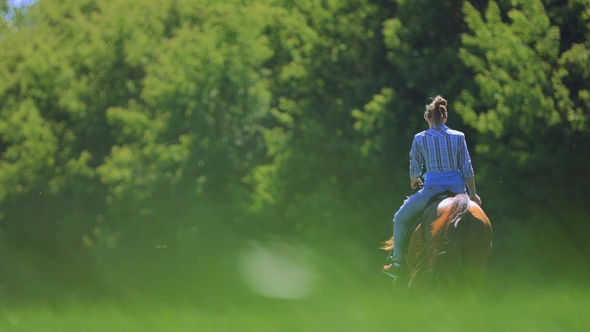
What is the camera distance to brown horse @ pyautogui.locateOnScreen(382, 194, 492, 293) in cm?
726

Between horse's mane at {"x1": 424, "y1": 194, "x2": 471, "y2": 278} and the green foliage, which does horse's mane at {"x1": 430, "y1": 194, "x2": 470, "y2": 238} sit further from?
the green foliage

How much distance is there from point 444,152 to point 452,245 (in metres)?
0.81

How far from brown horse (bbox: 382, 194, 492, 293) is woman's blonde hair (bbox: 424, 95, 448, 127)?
0.69m

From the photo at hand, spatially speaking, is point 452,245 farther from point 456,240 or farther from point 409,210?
point 409,210

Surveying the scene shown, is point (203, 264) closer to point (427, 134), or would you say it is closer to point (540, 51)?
point (540, 51)

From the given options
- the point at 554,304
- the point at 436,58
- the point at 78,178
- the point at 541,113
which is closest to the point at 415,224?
the point at 554,304

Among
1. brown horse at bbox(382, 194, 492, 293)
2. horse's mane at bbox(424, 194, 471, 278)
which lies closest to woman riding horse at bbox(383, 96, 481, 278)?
brown horse at bbox(382, 194, 492, 293)

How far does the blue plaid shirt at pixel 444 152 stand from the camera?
7.39m

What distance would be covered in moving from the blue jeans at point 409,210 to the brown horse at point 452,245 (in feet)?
0.33

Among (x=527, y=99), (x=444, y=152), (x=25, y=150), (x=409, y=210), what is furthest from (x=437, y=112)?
(x=25, y=150)

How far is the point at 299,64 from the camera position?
2020cm

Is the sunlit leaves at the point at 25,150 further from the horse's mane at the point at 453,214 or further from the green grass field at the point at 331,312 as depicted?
the green grass field at the point at 331,312

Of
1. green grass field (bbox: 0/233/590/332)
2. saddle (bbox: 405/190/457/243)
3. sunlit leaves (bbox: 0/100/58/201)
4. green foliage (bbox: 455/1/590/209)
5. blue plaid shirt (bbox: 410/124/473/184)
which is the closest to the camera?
green grass field (bbox: 0/233/590/332)

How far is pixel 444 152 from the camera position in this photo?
24.3 ft
